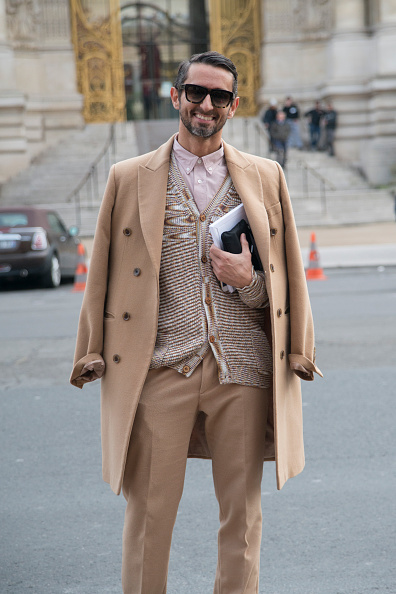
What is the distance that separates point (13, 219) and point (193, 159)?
42.2ft

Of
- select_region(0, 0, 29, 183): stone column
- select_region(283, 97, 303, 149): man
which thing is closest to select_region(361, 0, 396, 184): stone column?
select_region(283, 97, 303, 149): man

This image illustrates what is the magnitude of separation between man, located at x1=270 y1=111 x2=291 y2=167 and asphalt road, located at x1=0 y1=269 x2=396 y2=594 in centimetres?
1829

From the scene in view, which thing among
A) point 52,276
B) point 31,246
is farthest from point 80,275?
point 31,246

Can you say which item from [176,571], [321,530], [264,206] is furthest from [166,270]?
[321,530]

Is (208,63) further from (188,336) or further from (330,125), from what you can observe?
(330,125)

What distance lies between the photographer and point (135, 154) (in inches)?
1128

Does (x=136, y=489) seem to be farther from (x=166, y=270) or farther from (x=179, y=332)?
(x=166, y=270)

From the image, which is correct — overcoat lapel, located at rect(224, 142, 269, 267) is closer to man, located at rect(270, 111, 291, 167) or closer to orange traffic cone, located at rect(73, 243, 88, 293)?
orange traffic cone, located at rect(73, 243, 88, 293)

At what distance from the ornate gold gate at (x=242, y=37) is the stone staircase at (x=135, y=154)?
1.31 metres

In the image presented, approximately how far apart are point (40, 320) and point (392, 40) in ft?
70.8

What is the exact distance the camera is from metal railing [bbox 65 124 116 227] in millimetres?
24922

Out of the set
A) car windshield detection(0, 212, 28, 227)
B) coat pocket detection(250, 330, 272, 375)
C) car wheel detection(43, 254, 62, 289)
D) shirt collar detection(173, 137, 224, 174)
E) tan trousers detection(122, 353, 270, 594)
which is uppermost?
shirt collar detection(173, 137, 224, 174)

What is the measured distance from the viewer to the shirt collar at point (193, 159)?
3172 mm

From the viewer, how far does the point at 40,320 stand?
11367mm
